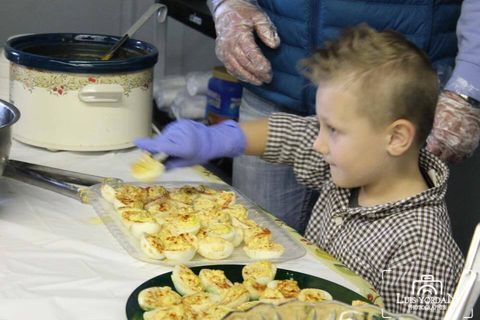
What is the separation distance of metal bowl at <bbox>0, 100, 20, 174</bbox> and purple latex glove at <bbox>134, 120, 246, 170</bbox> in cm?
20

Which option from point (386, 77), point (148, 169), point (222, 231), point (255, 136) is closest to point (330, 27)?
point (255, 136)

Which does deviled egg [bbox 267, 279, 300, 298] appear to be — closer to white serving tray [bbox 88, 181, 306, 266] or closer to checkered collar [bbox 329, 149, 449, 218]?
white serving tray [bbox 88, 181, 306, 266]

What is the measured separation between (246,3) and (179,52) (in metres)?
1.74

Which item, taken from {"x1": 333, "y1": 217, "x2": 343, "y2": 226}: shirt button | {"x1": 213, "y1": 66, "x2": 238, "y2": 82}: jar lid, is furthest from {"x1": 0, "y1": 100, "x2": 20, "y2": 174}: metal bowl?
{"x1": 213, "y1": 66, "x2": 238, "y2": 82}: jar lid

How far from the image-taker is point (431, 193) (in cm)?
129

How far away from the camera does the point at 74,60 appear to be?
1545 mm

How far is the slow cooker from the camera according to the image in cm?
153

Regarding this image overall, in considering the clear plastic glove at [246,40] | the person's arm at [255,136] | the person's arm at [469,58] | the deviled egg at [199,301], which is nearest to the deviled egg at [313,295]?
the deviled egg at [199,301]

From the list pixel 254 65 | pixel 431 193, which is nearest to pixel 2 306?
pixel 431 193

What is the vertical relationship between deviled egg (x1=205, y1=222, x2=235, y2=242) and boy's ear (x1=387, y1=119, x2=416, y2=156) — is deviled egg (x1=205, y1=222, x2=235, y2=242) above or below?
below

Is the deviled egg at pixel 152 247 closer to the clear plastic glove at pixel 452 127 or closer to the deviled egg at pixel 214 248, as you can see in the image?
the deviled egg at pixel 214 248

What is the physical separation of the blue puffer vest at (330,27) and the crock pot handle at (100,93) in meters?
0.36

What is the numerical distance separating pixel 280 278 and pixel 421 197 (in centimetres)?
31

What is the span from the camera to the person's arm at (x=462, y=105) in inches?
57.2
